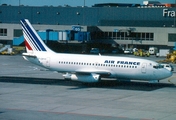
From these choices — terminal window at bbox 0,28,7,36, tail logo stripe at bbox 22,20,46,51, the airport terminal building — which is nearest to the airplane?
tail logo stripe at bbox 22,20,46,51

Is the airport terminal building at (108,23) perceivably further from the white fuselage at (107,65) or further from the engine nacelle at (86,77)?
the engine nacelle at (86,77)

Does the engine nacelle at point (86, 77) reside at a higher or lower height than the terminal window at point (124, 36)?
lower

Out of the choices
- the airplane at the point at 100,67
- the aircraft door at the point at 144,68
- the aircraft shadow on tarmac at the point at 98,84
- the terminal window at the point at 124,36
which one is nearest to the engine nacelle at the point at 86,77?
the airplane at the point at 100,67

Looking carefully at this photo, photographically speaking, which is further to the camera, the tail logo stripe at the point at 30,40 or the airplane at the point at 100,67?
the tail logo stripe at the point at 30,40

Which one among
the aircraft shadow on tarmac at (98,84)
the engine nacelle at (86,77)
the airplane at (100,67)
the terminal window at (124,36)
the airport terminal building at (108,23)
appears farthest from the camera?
the terminal window at (124,36)

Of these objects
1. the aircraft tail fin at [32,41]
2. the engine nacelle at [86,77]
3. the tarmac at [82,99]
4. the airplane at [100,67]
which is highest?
the aircraft tail fin at [32,41]

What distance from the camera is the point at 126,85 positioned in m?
64.4

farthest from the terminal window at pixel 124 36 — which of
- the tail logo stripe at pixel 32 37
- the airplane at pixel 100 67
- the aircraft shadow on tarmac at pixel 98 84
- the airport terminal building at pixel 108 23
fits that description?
the airplane at pixel 100 67

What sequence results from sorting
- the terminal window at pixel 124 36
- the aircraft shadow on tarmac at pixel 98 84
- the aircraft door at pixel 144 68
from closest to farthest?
the aircraft shadow on tarmac at pixel 98 84 → the aircraft door at pixel 144 68 → the terminal window at pixel 124 36

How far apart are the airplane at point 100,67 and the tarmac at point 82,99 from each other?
1.27m

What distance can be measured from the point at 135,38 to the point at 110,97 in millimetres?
97167

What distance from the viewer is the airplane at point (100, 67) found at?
6253 cm

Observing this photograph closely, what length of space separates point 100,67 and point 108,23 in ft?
297

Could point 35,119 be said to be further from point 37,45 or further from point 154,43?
point 154,43
